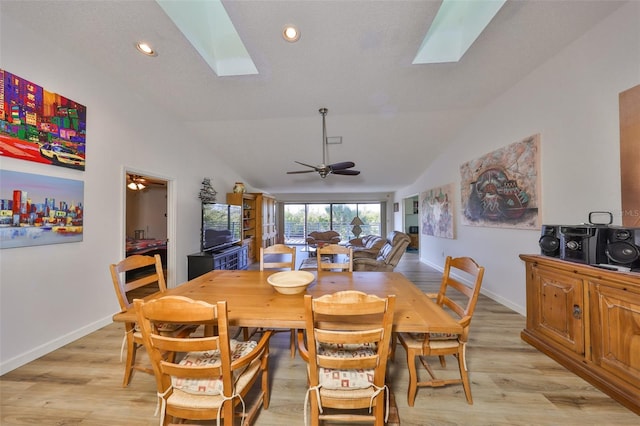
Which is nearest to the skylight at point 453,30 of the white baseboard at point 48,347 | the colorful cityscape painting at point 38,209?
the colorful cityscape painting at point 38,209

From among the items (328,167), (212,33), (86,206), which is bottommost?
(86,206)

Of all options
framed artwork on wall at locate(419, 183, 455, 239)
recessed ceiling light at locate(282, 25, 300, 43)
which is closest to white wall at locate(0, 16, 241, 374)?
recessed ceiling light at locate(282, 25, 300, 43)

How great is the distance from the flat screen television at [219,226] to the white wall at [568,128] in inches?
186

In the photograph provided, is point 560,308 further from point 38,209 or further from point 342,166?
point 38,209

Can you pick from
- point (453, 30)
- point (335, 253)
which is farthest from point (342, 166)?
point (453, 30)

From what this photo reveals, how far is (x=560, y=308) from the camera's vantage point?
1.92 meters

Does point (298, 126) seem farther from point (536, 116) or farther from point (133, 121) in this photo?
point (536, 116)

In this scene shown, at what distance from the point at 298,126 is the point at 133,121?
8.04 feet

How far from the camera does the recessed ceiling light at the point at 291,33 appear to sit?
6.72 ft

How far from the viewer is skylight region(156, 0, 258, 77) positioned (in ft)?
6.86

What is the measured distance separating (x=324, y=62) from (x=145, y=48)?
1831 mm

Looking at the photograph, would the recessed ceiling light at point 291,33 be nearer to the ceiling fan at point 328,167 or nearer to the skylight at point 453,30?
the skylight at point 453,30

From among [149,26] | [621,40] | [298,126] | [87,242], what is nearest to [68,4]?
[149,26]

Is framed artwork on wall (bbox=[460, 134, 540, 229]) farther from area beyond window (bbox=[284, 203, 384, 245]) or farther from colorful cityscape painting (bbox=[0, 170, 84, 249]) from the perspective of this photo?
area beyond window (bbox=[284, 203, 384, 245])
